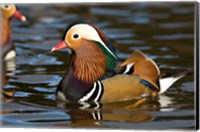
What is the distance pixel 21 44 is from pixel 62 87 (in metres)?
1.62

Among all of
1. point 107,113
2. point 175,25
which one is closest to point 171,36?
point 175,25

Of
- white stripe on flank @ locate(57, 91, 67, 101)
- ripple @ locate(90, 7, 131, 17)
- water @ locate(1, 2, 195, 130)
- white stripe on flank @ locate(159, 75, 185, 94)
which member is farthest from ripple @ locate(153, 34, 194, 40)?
white stripe on flank @ locate(57, 91, 67, 101)

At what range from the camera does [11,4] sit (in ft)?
17.9

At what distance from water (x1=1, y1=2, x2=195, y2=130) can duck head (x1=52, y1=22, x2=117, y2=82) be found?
0.23 m

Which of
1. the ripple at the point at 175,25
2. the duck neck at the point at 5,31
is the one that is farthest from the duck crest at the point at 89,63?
the ripple at the point at 175,25

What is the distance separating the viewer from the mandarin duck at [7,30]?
5918 mm

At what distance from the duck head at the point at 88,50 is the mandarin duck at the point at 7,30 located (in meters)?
0.71

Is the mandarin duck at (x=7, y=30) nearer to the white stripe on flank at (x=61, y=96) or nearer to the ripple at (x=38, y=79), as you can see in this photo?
the ripple at (x=38, y=79)

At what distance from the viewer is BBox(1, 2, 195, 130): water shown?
16.2ft

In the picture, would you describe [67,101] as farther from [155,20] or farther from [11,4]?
[155,20]

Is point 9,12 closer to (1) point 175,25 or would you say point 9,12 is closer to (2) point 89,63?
(2) point 89,63

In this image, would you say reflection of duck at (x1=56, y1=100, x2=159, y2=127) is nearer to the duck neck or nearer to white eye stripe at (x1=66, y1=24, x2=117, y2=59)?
white eye stripe at (x1=66, y1=24, x2=117, y2=59)

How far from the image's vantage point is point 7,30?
6.50 metres

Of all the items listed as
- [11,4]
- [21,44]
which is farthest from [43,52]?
[11,4]
